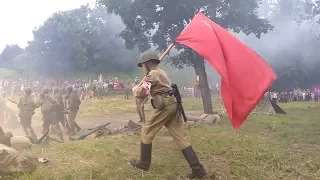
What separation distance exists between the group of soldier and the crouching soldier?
468 cm

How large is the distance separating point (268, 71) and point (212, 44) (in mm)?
1087

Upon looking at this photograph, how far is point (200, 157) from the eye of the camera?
7.04 m

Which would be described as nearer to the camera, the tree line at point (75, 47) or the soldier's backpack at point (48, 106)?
the soldier's backpack at point (48, 106)

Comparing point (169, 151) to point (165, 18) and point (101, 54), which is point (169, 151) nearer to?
point (165, 18)

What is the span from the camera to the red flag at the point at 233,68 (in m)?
5.91

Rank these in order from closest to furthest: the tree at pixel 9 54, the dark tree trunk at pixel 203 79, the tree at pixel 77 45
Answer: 1. the dark tree trunk at pixel 203 79
2. the tree at pixel 77 45
3. the tree at pixel 9 54

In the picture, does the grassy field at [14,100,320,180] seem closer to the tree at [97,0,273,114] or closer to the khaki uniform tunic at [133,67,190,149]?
the khaki uniform tunic at [133,67,190,149]

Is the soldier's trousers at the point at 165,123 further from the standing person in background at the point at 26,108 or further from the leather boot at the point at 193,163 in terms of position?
the standing person in background at the point at 26,108

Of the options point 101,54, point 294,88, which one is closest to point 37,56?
point 101,54

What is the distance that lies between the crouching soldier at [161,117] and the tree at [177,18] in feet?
28.0

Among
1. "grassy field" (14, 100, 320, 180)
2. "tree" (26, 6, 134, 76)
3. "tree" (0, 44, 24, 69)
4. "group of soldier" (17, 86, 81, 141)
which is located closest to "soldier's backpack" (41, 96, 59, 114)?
"group of soldier" (17, 86, 81, 141)

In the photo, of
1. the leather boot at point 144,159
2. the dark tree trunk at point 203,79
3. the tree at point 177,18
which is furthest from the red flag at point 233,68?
the dark tree trunk at point 203,79

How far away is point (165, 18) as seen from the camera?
14109mm

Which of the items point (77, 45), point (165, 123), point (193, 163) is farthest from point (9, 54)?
point (193, 163)
